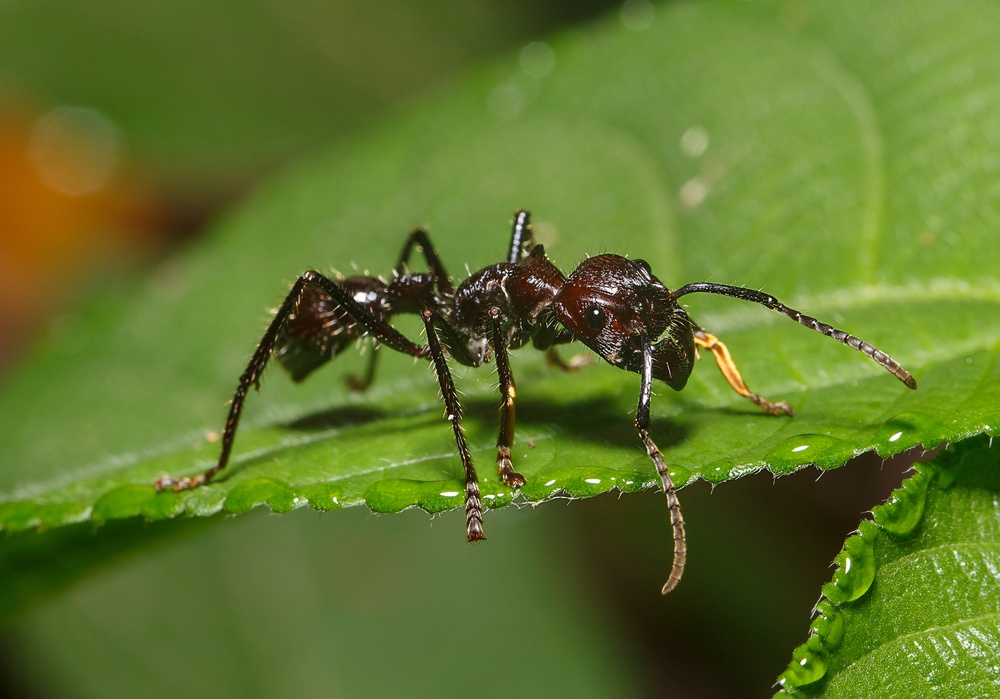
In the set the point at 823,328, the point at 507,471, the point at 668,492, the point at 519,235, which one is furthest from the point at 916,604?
the point at 519,235

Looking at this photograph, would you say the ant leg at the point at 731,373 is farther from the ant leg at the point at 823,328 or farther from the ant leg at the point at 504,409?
the ant leg at the point at 504,409

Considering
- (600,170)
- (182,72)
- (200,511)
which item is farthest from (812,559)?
(182,72)

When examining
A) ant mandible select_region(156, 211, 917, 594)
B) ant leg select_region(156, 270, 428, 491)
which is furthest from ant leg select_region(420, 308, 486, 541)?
ant leg select_region(156, 270, 428, 491)

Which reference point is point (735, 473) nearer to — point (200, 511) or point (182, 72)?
point (200, 511)

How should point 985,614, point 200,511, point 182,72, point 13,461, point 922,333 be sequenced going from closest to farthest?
point 985,614 → point 200,511 → point 922,333 → point 13,461 → point 182,72

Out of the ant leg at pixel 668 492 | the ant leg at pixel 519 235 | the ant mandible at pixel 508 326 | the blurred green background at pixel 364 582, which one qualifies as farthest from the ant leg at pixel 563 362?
the ant leg at pixel 668 492

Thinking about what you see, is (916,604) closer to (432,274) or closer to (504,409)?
(504,409)
